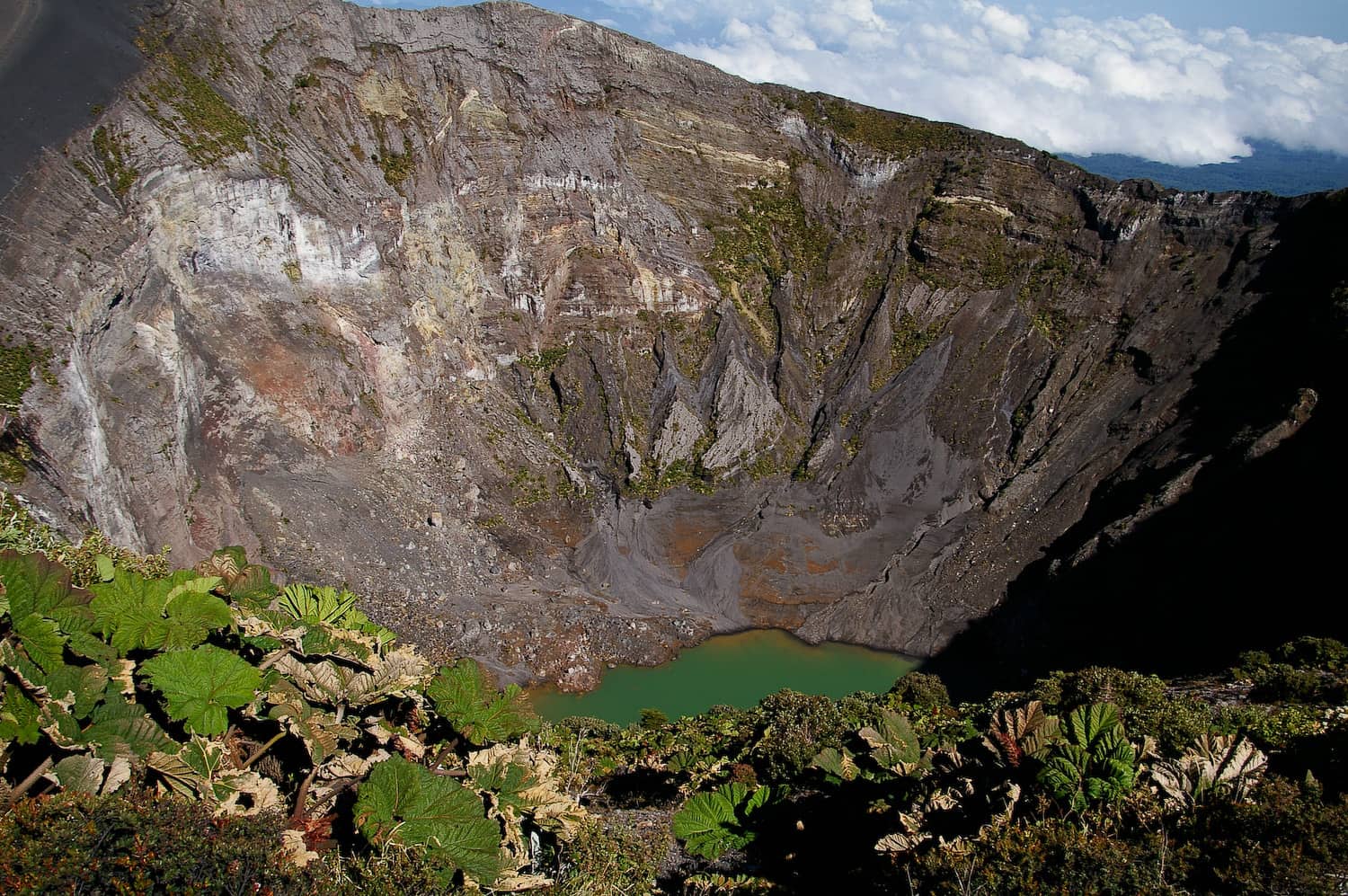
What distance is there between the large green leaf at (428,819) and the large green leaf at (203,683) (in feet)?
4.25

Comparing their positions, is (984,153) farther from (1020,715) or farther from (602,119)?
(1020,715)

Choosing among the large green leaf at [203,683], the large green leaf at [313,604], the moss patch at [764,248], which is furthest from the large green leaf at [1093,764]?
the moss patch at [764,248]

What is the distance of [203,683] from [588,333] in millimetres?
35800

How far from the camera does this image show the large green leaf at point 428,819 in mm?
6379

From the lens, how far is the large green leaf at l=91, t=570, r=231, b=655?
680 centimetres

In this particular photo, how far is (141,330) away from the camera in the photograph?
27.3 metres

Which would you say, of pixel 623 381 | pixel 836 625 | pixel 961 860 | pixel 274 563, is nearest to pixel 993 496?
pixel 836 625

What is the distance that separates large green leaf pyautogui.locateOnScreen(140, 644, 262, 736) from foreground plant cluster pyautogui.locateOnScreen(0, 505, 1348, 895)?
0.7 inches

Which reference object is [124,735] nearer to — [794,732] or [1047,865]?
[1047,865]

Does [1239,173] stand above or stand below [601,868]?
above

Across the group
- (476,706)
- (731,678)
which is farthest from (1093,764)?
(731,678)

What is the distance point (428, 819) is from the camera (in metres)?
6.55

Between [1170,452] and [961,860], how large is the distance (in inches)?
1255

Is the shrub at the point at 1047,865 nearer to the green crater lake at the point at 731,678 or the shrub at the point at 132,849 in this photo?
the shrub at the point at 132,849
